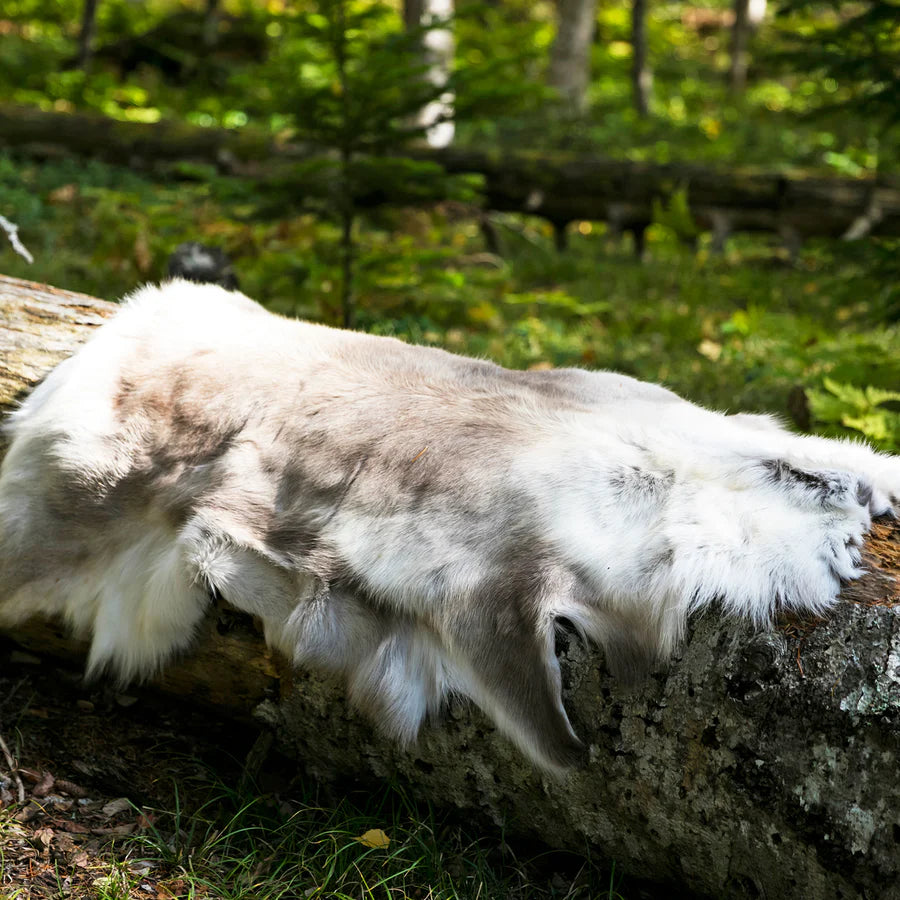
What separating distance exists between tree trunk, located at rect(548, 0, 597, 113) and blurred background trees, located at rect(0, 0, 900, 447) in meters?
0.03

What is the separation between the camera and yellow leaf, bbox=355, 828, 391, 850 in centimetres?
225

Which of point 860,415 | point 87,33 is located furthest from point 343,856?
point 87,33

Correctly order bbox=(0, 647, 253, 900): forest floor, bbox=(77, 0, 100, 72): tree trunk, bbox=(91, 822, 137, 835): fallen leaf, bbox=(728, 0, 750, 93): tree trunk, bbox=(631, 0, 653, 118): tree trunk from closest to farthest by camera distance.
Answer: bbox=(0, 647, 253, 900): forest floor → bbox=(91, 822, 137, 835): fallen leaf → bbox=(77, 0, 100, 72): tree trunk → bbox=(631, 0, 653, 118): tree trunk → bbox=(728, 0, 750, 93): tree trunk

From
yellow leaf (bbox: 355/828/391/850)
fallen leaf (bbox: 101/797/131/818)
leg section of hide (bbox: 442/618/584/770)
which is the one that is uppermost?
leg section of hide (bbox: 442/618/584/770)

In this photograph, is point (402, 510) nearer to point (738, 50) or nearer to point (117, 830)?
point (117, 830)

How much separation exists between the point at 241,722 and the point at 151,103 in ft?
44.7

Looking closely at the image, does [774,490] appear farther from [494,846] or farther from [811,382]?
[811,382]

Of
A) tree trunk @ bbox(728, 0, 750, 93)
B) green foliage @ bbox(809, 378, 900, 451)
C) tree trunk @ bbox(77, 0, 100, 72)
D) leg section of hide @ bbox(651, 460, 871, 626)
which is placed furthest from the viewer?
tree trunk @ bbox(728, 0, 750, 93)

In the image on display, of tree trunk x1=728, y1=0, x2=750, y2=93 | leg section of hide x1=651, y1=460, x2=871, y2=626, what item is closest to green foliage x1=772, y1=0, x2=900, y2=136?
leg section of hide x1=651, y1=460, x2=871, y2=626

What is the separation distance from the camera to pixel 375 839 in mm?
2252

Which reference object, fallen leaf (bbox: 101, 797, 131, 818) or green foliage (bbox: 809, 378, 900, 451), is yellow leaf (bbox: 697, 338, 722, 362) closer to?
green foliage (bbox: 809, 378, 900, 451)

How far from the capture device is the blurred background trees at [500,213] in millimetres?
5348

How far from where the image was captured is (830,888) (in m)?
1.81

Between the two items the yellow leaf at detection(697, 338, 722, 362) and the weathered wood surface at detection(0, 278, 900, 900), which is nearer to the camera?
the weathered wood surface at detection(0, 278, 900, 900)
